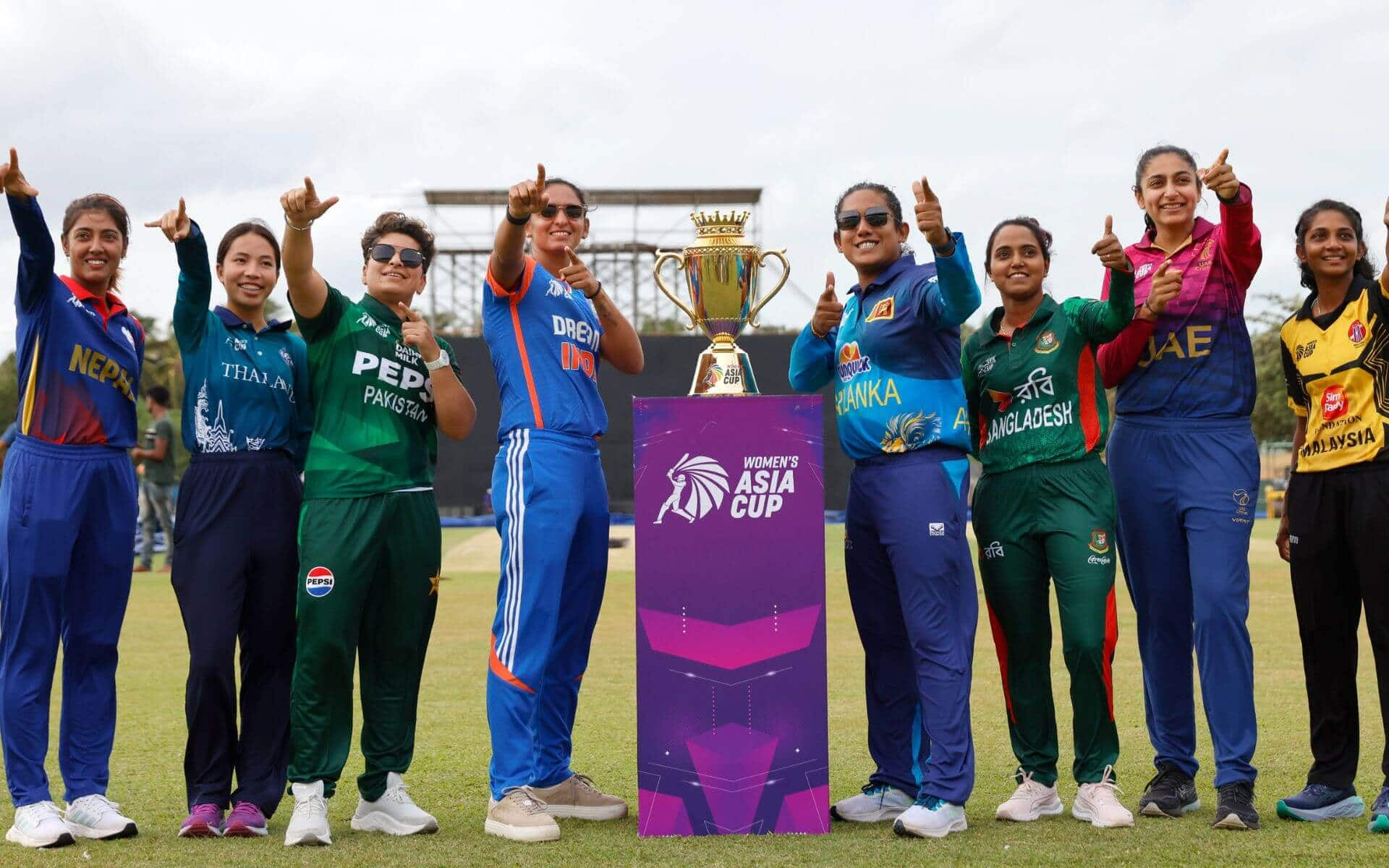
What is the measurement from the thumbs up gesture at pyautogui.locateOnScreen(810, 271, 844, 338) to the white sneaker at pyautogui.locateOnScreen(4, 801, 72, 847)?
325cm

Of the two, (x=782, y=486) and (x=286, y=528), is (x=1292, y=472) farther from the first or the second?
(x=286, y=528)

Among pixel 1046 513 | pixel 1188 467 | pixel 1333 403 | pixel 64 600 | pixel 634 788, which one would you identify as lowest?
pixel 634 788

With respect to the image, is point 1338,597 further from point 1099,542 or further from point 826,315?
point 826,315

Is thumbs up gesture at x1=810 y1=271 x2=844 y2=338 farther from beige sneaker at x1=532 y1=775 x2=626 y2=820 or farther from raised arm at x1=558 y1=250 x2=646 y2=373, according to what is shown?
beige sneaker at x1=532 y1=775 x2=626 y2=820

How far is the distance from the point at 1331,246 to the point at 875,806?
2661 millimetres

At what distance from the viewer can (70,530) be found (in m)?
4.80

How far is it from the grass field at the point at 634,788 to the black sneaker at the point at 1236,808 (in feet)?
0.22

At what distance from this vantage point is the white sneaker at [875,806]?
5.06 metres

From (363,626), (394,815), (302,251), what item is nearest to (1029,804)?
(394,815)

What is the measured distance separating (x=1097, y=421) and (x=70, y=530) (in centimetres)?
372

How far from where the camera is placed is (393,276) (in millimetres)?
5035

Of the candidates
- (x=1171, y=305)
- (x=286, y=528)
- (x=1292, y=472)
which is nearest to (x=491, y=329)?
(x=286, y=528)

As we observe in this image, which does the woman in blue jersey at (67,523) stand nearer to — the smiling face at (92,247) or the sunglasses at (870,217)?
the smiling face at (92,247)

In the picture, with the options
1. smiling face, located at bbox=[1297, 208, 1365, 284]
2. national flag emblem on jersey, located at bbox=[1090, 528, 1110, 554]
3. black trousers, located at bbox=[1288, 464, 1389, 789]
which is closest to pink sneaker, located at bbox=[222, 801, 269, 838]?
national flag emblem on jersey, located at bbox=[1090, 528, 1110, 554]
